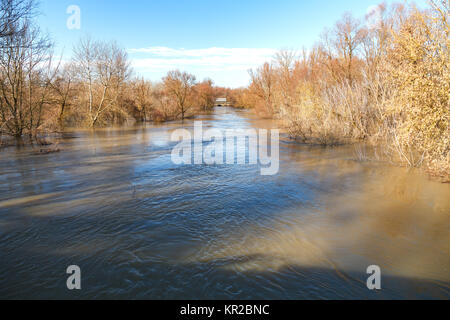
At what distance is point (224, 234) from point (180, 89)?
42986 millimetres

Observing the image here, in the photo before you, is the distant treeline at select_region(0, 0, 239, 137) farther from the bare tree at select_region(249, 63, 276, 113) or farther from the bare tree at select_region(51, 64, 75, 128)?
the bare tree at select_region(249, 63, 276, 113)

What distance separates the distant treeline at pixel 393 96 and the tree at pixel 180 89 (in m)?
18.1

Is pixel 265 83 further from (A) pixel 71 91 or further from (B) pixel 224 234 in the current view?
(B) pixel 224 234

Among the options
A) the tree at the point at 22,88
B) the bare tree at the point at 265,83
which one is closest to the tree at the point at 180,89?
the bare tree at the point at 265,83

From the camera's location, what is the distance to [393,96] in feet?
28.8

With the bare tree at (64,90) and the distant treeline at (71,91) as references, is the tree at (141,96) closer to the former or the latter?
the distant treeline at (71,91)

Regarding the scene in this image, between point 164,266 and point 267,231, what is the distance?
2.26 metres

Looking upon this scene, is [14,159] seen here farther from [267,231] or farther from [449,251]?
[449,251]

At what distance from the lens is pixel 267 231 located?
5547mm

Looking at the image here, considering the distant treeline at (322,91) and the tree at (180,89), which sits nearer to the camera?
the distant treeline at (322,91)

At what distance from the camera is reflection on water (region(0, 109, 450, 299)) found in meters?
3.95

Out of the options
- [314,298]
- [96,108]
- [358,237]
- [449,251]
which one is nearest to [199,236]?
[314,298]

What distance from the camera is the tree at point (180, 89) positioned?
1724 inches

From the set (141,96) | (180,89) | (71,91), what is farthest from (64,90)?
(180,89)
